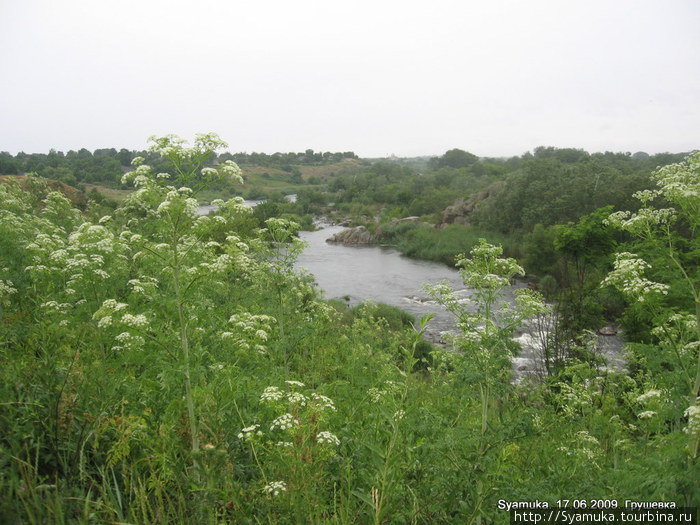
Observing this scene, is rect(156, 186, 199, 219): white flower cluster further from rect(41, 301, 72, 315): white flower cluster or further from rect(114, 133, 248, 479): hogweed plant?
rect(41, 301, 72, 315): white flower cluster

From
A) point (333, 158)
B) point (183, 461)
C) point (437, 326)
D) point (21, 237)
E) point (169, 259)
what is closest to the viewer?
point (183, 461)

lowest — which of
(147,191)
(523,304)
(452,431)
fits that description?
(452,431)

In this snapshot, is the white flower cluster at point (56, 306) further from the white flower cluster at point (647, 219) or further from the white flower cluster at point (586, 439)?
the white flower cluster at point (647, 219)

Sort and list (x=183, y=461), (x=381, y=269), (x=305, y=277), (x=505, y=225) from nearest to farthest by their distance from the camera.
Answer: (x=183, y=461) < (x=305, y=277) < (x=381, y=269) < (x=505, y=225)

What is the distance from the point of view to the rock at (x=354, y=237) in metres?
45.7

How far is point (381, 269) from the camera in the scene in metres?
32.6

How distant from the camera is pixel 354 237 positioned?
151 ft

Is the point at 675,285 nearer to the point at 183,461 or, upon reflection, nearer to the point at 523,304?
the point at 523,304

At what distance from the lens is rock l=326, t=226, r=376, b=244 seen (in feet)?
150

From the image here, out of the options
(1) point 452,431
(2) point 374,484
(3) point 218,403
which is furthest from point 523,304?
(3) point 218,403

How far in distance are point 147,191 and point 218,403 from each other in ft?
6.34

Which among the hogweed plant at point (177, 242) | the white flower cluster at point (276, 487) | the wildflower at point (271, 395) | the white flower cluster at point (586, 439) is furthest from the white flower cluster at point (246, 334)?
the white flower cluster at point (586, 439)

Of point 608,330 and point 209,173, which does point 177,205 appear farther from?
point 608,330

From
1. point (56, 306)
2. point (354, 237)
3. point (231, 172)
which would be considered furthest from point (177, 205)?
point (354, 237)
